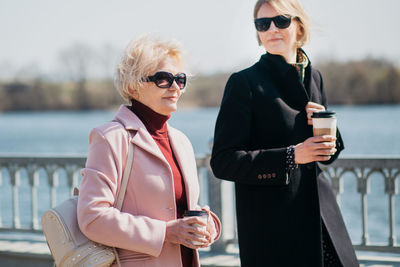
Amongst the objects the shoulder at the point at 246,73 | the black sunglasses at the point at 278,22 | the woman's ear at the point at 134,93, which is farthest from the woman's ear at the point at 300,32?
the woman's ear at the point at 134,93

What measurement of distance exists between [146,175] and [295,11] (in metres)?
1.04

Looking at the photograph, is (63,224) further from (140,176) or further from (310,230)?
(310,230)

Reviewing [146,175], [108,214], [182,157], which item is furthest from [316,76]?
[108,214]

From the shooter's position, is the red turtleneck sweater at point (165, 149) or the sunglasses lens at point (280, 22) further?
the sunglasses lens at point (280, 22)

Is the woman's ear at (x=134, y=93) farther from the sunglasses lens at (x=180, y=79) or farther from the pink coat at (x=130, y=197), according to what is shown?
the sunglasses lens at (x=180, y=79)

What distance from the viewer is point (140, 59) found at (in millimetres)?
2230

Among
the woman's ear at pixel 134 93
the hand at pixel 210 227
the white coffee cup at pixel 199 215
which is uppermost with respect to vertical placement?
the woman's ear at pixel 134 93

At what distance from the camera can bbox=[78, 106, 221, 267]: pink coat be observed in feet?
6.67

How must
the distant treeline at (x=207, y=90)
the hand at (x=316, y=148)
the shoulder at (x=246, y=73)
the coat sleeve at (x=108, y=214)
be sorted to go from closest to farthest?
1. the coat sleeve at (x=108, y=214)
2. the hand at (x=316, y=148)
3. the shoulder at (x=246, y=73)
4. the distant treeline at (x=207, y=90)

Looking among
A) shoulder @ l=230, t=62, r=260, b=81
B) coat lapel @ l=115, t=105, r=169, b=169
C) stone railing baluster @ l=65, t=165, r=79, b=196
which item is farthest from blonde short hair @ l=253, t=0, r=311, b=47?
stone railing baluster @ l=65, t=165, r=79, b=196

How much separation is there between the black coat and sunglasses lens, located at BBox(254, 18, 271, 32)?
0.21 m

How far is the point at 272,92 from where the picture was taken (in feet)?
7.80

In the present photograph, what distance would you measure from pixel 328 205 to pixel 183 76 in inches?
34.8

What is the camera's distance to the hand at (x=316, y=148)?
215cm
